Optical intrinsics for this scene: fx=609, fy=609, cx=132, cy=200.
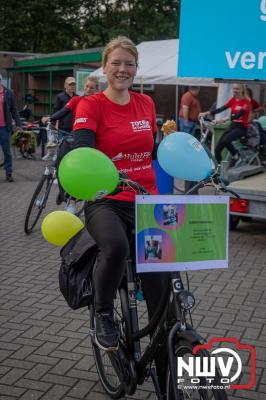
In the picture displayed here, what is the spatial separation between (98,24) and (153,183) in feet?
113

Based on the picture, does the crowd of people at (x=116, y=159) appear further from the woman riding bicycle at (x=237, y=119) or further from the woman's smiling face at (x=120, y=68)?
the woman riding bicycle at (x=237, y=119)

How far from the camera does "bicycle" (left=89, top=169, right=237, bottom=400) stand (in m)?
2.70

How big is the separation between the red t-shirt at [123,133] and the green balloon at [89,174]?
400 millimetres

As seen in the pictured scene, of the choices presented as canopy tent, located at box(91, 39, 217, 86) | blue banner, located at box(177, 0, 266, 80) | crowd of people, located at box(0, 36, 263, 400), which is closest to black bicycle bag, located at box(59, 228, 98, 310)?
crowd of people, located at box(0, 36, 263, 400)

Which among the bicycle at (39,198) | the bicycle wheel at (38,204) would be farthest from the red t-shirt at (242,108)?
the bicycle wheel at (38,204)

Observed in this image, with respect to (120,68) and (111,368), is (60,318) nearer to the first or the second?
(111,368)

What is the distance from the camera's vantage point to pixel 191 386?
8.87 feet

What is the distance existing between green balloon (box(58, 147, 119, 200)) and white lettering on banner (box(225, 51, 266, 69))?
4868 mm

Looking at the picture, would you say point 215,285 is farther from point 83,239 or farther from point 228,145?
point 228,145

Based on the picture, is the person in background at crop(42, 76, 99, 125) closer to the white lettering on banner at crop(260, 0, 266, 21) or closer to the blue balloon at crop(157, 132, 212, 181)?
the white lettering on banner at crop(260, 0, 266, 21)

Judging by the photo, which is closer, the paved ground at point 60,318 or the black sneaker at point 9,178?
the paved ground at point 60,318

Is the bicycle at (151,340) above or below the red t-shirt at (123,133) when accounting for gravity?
below

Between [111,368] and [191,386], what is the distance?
3.31 feet

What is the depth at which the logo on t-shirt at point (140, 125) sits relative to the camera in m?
3.28
